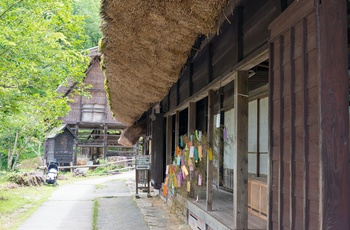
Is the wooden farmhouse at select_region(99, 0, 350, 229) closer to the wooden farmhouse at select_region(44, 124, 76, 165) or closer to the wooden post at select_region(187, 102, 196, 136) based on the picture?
the wooden post at select_region(187, 102, 196, 136)

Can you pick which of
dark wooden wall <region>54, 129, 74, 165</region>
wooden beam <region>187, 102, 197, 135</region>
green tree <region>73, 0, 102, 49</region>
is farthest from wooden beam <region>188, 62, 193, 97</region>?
green tree <region>73, 0, 102, 49</region>

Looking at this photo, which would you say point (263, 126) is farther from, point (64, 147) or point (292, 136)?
point (64, 147)

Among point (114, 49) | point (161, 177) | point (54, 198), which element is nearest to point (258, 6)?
point (114, 49)

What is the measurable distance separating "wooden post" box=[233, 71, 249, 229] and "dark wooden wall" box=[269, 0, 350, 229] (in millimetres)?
1097

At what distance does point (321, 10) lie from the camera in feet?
6.77

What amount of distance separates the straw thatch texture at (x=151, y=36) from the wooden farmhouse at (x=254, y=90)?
0.6 inches

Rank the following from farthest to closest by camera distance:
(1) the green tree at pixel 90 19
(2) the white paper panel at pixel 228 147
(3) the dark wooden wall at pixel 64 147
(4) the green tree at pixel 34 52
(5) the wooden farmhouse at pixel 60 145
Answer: (1) the green tree at pixel 90 19 < (3) the dark wooden wall at pixel 64 147 < (5) the wooden farmhouse at pixel 60 145 < (4) the green tree at pixel 34 52 < (2) the white paper panel at pixel 228 147

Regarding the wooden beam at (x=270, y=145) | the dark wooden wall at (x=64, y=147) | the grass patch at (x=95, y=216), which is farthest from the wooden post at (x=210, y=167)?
the dark wooden wall at (x=64, y=147)

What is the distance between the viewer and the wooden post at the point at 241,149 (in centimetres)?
380

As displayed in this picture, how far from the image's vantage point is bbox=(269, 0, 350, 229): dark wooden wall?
6.40ft

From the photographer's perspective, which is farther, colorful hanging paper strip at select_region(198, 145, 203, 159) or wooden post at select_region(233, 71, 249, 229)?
colorful hanging paper strip at select_region(198, 145, 203, 159)

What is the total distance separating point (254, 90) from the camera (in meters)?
6.24

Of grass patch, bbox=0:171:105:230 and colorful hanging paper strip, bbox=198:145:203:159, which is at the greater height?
colorful hanging paper strip, bbox=198:145:203:159

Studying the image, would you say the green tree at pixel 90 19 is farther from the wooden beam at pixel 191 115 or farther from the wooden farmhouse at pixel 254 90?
the wooden beam at pixel 191 115
